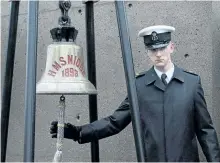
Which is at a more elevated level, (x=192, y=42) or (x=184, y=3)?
(x=184, y=3)

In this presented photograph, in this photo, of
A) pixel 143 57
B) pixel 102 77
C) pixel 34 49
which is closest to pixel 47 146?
pixel 102 77

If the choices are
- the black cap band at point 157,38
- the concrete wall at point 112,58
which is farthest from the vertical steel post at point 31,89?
the concrete wall at point 112,58

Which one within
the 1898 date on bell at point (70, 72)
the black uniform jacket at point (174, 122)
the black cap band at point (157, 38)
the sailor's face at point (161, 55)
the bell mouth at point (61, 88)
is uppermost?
the black cap band at point (157, 38)

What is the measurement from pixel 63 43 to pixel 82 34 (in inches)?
31.9

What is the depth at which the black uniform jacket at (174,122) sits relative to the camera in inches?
81.9

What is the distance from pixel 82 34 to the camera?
2.74 m

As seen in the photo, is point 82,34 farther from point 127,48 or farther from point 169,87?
point 127,48

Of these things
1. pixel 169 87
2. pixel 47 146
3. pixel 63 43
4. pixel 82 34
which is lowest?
pixel 47 146

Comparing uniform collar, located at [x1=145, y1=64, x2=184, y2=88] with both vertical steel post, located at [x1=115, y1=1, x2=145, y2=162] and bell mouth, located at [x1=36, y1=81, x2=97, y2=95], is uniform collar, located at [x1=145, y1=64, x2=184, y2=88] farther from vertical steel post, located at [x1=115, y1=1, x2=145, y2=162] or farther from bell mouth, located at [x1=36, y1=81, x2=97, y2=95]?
vertical steel post, located at [x1=115, y1=1, x2=145, y2=162]

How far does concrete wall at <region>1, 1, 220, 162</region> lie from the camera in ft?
8.11

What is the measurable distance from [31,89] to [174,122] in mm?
713

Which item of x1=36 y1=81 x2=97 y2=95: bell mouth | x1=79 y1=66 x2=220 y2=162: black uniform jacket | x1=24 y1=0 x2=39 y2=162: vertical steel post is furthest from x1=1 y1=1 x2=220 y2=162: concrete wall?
x1=24 y1=0 x2=39 y2=162: vertical steel post

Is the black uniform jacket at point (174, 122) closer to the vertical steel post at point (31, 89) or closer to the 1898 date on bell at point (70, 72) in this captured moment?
the 1898 date on bell at point (70, 72)

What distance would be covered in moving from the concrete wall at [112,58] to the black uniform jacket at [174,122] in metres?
0.37
